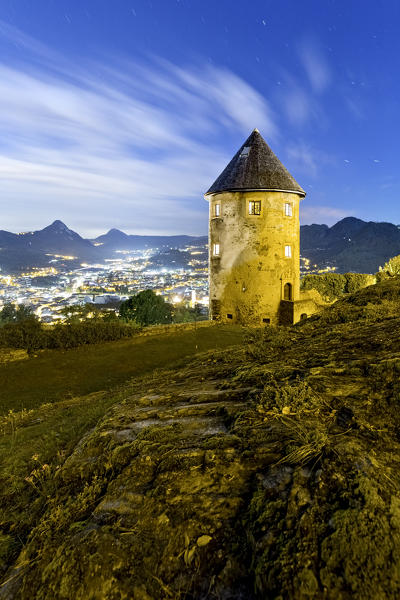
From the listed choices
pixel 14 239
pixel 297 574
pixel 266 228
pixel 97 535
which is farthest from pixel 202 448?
pixel 14 239

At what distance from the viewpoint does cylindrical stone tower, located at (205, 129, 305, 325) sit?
1880 centimetres

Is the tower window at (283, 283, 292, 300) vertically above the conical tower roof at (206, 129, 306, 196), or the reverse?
the conical tower roof at (206, 129, 306, 196)

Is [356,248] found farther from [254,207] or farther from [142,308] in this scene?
[254,207]

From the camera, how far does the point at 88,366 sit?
9578mm

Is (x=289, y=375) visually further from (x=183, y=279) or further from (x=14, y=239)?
(x=14, y=239)

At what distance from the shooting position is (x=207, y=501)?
1685 millimetres

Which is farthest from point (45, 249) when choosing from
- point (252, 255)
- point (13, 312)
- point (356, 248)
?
point (252, 255)

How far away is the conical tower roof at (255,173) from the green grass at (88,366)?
31.8 feet

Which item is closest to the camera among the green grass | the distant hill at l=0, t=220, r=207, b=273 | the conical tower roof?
the green grass

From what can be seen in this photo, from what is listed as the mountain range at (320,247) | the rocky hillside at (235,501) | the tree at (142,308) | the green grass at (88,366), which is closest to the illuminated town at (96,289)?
the tree at (142,308)

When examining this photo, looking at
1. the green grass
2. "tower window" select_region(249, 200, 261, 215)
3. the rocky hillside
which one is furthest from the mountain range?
the rocky hillside

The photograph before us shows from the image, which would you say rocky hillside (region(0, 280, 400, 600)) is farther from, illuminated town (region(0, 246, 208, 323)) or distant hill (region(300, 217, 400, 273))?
distant hill (region(300, 217, 400, 273))

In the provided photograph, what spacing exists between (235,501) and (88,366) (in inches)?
344

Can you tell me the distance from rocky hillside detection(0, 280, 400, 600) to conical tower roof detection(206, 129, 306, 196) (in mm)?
17235
